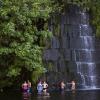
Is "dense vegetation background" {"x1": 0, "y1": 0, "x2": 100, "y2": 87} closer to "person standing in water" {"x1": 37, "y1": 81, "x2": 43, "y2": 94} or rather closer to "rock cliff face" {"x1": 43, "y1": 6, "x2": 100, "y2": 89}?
"person standing in water" {"x1": 37, "y1": 81, "x2": 43, "y2": 94}

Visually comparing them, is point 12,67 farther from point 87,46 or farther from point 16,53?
point 87,46

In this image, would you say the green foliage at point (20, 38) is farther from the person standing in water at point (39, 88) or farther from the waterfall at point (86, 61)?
the waterfall at point (86, 61)

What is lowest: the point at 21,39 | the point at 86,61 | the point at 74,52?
the point at 86,61

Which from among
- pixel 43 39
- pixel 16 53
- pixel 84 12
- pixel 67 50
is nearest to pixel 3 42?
pixel 16 53

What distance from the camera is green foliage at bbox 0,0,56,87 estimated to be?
38.9 metres

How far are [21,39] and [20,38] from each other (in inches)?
5.7

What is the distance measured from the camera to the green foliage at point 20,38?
128 feet

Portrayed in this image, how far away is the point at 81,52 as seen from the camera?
4612 centimetres

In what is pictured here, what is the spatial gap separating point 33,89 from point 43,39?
16.4 ft

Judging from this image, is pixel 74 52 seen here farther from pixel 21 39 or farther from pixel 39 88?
pixel 21 39

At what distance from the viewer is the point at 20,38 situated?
131 ft

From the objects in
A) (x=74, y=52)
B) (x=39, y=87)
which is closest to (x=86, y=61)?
(x=74, y=52)

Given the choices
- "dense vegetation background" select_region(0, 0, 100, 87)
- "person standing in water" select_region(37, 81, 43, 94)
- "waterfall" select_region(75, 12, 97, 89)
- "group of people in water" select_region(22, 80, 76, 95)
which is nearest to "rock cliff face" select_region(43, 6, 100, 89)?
"waterfall" select_region(75, 12, 97, 89)

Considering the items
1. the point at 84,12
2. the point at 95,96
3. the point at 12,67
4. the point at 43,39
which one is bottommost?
the point at 95,96
